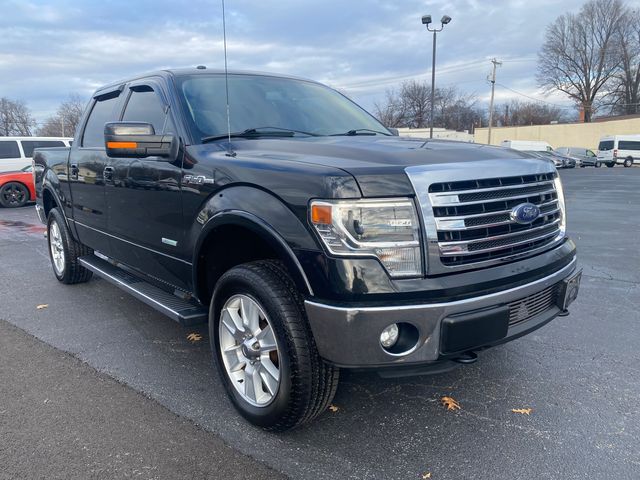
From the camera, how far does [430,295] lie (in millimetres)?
2361

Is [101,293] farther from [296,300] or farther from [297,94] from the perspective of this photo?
[296,300]

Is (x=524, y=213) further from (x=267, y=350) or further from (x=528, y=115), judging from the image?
(x=528, y=115)

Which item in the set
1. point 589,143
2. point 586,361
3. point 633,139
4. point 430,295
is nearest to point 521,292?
point 430,295

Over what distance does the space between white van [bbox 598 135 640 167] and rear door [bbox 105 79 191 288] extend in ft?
152

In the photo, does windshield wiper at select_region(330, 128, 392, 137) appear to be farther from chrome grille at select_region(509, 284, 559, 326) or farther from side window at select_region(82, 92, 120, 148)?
side window at select_region(82, 92, 120, 148)

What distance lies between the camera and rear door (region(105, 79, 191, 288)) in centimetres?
340

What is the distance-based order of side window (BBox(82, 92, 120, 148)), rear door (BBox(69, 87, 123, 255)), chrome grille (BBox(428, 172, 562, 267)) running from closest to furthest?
chrome grille (BBox(428, 172, 562, 267)), rear door (BBox(69, 87, 123, 255)), side window (BBox(82, 92, 120, 148))

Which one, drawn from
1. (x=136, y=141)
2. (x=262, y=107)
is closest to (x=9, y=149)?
(x=262, y=107)

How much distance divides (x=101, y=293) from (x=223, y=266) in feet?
9.30

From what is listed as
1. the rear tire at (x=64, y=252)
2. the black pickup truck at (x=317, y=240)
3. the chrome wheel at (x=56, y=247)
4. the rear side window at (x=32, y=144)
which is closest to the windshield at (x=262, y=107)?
the black pickup truck at (x=317, y=240)

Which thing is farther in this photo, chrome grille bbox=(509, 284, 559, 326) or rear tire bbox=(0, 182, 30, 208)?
rear tire bbox=(0, 182, 30, 208)

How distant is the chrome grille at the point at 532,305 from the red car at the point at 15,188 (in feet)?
48.1

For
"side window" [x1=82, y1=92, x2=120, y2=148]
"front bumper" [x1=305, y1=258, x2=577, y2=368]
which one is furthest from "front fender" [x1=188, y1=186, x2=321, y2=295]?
"side window" [x1=82, y1=92, x2=120, y2=148]

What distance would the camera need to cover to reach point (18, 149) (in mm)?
16094
